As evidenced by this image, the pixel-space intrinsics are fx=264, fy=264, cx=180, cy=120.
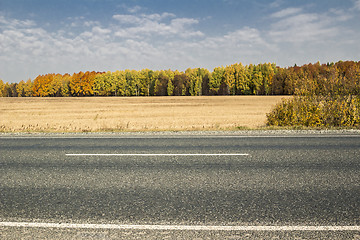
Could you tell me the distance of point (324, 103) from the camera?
13.4 meters

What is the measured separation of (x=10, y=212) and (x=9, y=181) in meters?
1.60

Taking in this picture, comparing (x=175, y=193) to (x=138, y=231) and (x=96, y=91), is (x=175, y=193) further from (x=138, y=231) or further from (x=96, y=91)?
(x=96, y=91)

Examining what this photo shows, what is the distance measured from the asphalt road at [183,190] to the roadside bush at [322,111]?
600 centimetres

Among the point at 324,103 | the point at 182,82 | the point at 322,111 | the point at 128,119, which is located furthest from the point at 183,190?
the point at 182,82

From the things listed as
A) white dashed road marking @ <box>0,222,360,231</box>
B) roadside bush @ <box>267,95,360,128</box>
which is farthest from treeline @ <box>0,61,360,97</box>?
white dashed road marking @ <box>0,222,360,231</box>

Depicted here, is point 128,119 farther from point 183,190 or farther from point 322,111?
point 183,190

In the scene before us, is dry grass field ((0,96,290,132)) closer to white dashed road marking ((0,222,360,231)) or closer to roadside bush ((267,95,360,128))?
roadside bush ((267,95,360,128))

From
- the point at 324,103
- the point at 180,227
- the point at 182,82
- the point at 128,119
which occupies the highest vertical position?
the point at 182,82

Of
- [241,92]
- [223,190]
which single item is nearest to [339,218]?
[223,190]

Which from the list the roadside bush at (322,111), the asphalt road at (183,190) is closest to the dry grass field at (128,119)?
the roadside bush at (322,111)

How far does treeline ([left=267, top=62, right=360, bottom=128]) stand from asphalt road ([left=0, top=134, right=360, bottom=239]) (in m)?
6.10

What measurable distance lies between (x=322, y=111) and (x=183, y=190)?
11.5 m

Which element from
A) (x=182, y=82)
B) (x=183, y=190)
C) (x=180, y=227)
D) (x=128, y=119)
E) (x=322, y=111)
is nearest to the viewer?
(x=180, y=227)

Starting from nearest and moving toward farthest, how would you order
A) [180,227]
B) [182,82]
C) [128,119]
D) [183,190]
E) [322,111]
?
[180,227] < [183,190] < [322,111] < [128,119] < [182,82]
